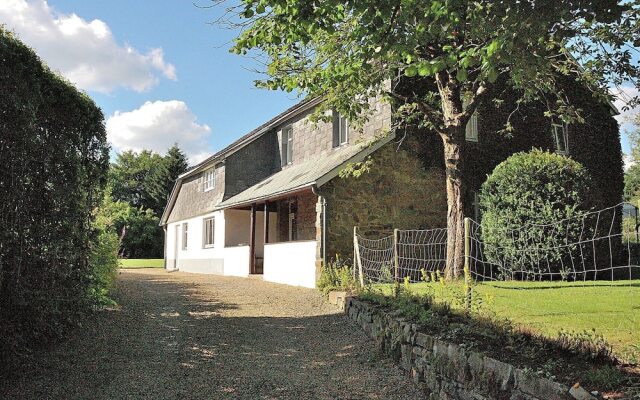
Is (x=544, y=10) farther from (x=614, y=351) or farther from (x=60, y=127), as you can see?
(x=60, y=127)

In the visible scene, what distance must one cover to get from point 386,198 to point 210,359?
29.6 feet

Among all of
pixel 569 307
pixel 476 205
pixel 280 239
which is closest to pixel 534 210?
pixel 476 205

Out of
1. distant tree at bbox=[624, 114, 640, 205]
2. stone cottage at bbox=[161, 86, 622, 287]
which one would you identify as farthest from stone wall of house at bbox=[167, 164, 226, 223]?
distant tree at bbox=[624, 114, 640, 205]

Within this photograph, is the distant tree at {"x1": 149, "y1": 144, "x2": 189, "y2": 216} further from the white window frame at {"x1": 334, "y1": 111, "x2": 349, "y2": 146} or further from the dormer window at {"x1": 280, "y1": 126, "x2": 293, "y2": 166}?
the white window frame at {"x1": 334, "y1": 111, "x2": 349, "y2": 146}

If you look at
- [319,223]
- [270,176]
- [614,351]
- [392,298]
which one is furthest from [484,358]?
Result: [270,176]

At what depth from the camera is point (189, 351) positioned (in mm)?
7332

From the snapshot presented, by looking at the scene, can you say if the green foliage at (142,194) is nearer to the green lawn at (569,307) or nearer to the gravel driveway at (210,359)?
the gravel driveway at (210,359)

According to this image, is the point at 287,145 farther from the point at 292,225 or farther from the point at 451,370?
the point at 451,370

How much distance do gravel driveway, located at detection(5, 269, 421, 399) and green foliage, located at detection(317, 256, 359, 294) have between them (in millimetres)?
1319

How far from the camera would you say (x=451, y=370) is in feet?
17.7

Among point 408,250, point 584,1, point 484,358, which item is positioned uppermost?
point 584,1

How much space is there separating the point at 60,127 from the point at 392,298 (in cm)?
584

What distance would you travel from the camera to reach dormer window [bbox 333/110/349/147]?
17672 millimetres

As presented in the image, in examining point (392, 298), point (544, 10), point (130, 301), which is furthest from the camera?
point (130, 301)
